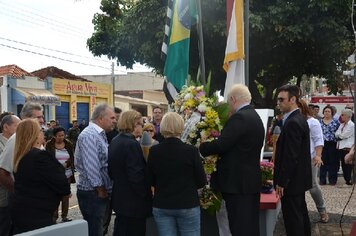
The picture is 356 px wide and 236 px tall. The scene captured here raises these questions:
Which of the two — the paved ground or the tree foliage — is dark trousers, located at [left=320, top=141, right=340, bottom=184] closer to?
the paved ground

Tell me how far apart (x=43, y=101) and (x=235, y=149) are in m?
23.2

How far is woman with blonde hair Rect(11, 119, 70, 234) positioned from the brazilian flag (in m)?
2.92

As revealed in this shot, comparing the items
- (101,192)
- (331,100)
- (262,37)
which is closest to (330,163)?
(262,37)

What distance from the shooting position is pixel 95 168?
15.4 ft

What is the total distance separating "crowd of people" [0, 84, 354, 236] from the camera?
386cm

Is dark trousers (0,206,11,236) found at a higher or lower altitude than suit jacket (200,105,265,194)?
lower

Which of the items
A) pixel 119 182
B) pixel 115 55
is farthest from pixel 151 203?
pixel 115 55

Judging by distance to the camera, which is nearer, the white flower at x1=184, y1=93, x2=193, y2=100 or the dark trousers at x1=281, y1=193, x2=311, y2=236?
the dark trousers at x1=281, y1=193, x2=311, y2=236

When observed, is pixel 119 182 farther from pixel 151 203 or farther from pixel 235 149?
pixel 235 149

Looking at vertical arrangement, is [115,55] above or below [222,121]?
above

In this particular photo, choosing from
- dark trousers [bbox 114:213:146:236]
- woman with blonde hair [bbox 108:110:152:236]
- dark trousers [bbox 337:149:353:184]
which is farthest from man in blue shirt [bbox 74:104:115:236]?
dark trousers [bbox 337:149:353:184]

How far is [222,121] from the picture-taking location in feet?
16.4

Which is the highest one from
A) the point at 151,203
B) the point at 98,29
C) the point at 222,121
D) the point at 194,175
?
the point at 98,29

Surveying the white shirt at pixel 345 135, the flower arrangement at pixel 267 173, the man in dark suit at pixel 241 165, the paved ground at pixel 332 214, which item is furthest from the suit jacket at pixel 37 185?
the white shirt at pixel 345 135
